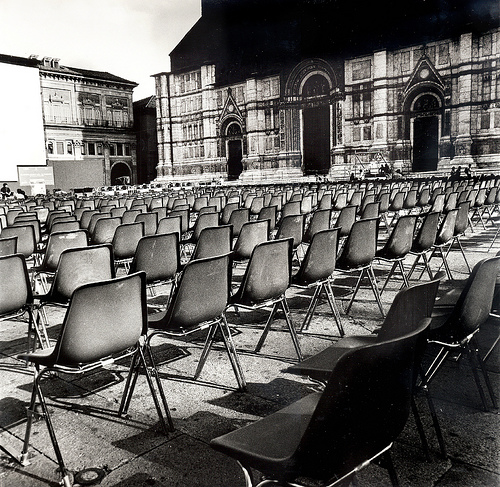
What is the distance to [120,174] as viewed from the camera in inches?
1907

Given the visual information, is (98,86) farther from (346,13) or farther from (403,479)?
(403,479)

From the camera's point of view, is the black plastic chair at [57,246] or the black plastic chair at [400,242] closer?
the black plastic chair at [57,246]

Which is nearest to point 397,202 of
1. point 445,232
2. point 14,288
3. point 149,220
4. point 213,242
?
point 445,232

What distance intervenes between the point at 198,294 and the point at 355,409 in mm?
1722

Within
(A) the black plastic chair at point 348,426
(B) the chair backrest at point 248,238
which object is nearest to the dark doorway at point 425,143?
(B) the chair backrest at point 248,238

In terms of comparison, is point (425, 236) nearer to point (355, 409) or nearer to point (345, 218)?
point (345, 218)

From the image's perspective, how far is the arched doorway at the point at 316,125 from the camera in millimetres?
31016

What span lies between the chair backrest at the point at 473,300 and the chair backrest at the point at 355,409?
1008 millimetres

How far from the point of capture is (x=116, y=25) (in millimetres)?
4734

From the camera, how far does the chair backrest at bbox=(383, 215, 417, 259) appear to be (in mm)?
5129

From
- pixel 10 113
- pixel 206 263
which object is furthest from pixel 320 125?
pixel 206 263

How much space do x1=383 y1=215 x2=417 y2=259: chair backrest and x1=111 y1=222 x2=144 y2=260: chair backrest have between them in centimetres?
274

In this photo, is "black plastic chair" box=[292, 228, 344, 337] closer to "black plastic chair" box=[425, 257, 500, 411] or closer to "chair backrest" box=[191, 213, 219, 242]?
"black plastic chair" box=[425, 257, 500, 411]

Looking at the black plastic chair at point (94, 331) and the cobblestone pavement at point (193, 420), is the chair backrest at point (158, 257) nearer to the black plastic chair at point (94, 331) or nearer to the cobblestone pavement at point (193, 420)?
the cobblestone pavement at point (193, 420)
